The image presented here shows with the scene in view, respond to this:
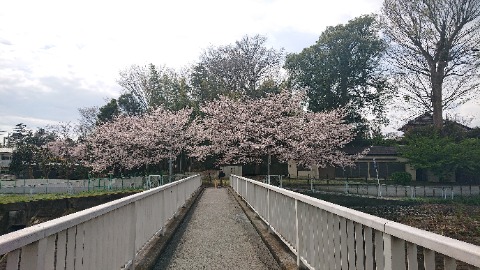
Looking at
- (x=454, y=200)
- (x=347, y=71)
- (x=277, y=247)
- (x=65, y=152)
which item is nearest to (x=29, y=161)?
(x=65, y=152)

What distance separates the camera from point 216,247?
727 centimetres

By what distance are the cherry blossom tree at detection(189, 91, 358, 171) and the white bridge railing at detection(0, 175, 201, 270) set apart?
28.1 m

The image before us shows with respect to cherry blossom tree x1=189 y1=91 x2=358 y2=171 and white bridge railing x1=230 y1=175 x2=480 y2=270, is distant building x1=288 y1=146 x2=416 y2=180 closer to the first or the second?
cherry blossom tree x1=189 y1=91 x2=358 y2=171

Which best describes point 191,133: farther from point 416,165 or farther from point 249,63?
point 416,165

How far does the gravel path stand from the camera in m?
6.09

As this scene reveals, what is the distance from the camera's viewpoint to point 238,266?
594 cm

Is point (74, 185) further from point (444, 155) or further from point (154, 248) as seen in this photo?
point (444, 155)

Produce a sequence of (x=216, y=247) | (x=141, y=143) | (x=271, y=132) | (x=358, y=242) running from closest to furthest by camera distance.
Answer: (x=358, y=242) → (x=216, y=247) → (x=271, y=132) → (x=141, y=143)

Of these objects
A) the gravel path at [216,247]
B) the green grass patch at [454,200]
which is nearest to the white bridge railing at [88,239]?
the gravel path at [216,247]

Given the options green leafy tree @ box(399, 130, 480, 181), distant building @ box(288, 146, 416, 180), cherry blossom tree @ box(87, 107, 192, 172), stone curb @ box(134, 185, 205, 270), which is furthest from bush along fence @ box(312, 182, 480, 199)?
stone curb @ box(134, 185, 205, 270)

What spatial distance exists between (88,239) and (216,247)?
13.1ft

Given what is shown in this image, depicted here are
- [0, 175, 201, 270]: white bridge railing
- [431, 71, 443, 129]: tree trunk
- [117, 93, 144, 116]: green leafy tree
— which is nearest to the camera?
[0, 175, 201, 270]: white bridge railing

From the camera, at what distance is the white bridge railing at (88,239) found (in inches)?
95.3

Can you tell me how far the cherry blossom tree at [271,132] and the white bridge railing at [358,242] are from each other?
28.0 meters
